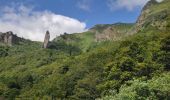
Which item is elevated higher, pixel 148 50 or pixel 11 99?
pixel 148 50

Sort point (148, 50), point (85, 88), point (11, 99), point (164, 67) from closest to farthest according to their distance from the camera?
point (164, 67), point (148, 50), point (85, 88), point (11, 99)

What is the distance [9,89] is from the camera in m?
178

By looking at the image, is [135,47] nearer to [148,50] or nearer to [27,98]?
[148,50]

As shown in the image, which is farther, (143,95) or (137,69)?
(137,69)

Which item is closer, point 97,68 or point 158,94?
point 158,94

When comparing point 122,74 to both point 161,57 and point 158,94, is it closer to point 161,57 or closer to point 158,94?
point 161,57

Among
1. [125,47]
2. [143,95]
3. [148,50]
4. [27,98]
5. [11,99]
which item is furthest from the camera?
[11,99]

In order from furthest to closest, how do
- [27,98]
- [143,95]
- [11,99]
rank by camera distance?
[11,99], [27,98], [143,95]

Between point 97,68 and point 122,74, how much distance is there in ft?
92.8

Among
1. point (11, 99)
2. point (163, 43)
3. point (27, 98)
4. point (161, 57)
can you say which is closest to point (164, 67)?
point (161, 57)

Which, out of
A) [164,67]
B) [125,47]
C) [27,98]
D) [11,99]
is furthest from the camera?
[11,99]

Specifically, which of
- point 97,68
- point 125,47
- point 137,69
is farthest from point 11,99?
point 137,69

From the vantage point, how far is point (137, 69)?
90.2 m

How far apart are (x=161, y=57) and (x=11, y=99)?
87021mm
